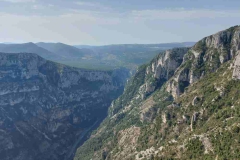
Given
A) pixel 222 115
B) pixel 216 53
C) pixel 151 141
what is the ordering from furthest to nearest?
pixel 216 53 < pixel 151 141 < pixel 222 115

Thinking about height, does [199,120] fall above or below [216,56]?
below

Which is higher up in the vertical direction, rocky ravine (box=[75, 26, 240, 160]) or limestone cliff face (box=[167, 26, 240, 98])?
limestone cliff face (box=[167, 26, 240, 98])

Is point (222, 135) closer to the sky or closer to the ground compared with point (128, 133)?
closer to the sky

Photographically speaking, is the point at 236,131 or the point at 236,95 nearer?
the point at 236,131

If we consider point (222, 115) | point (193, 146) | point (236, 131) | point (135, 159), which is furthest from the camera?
point (135, 159)

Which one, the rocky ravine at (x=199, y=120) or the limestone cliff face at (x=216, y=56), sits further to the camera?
the limestone cliff face at (x=216, y=56)

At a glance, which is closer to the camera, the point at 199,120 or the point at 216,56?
the point at 199,120

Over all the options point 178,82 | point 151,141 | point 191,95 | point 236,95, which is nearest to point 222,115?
point 236,95

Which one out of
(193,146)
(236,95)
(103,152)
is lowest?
(103,152)

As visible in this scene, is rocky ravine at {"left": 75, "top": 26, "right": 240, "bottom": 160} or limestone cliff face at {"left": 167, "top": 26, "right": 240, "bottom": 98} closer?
rocky ravine at {"left": 75, "top": 26, "right": 240, "bottom": 160}

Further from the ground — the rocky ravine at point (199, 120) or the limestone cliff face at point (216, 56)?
the limestone cliff face at point (216, 56)

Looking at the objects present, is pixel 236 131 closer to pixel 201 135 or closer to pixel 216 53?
pixel 201 135
